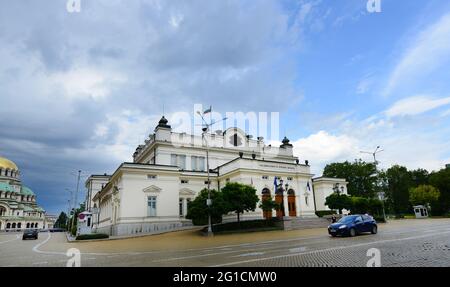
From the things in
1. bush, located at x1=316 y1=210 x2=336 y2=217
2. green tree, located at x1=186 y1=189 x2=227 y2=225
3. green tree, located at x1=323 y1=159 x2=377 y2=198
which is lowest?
bush, located at x1=316 y1=210 x2=336 y2=217

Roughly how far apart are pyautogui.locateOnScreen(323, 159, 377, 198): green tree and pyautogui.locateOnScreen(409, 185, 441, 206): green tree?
8.95m

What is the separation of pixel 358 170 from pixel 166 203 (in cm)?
5072

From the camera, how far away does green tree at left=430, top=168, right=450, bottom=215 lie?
208 ft

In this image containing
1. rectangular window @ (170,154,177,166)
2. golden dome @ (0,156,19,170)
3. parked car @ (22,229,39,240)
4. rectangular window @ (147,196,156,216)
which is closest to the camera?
rectangular window @ (147,196,156,216)

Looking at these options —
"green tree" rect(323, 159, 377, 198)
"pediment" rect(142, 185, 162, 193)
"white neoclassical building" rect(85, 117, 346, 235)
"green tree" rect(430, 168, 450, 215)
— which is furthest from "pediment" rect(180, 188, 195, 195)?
"green tree" rect(430, 168, 450, 215)

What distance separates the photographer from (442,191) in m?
64.4

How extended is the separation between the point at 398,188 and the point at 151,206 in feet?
225

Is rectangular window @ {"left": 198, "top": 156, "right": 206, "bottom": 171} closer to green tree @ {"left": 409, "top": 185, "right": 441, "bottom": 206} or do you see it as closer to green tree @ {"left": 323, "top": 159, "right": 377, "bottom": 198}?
green tree @ {"left": 323, "top": 159, "right": 377, "bottom": 198}

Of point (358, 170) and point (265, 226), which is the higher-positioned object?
point (358, 170)

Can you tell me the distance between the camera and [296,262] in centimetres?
991
